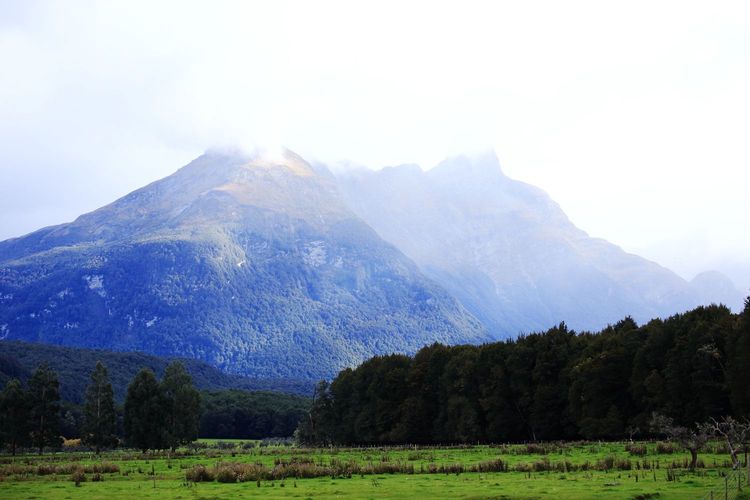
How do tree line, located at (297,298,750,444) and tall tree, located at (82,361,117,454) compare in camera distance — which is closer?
tree line, located at (297,298,750,444)

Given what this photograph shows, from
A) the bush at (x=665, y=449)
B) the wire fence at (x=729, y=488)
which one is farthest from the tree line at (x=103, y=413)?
the wire fence at (x=729, y=488)

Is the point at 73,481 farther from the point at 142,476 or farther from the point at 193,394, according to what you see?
the point at 193,394

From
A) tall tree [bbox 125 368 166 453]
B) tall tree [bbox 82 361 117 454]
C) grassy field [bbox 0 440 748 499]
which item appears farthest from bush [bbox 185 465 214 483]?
tall tree [bbox 82 361 117 454]

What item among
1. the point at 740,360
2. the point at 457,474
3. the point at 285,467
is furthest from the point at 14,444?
the point at 740,360

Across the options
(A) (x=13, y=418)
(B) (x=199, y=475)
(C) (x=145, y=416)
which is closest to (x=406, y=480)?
(B) (x=199, y=475)

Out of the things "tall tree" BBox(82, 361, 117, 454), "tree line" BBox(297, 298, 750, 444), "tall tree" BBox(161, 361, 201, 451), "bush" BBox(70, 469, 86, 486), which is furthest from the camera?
"tall tree" BBox(161, 361, 201, 451)

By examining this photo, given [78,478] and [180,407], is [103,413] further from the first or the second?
[78,478]

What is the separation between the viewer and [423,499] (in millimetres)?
42656

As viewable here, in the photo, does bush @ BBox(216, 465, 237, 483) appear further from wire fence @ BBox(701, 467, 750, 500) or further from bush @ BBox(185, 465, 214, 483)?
wire fence @ BBox(701, 467, 750, 500)

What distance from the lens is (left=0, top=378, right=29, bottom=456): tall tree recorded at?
121056mm

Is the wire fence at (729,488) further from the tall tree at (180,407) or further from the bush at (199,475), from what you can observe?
the tall tree at (180,407)

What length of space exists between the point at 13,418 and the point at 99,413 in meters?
13.0

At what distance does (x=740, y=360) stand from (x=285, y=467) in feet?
177

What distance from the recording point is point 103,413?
126m
